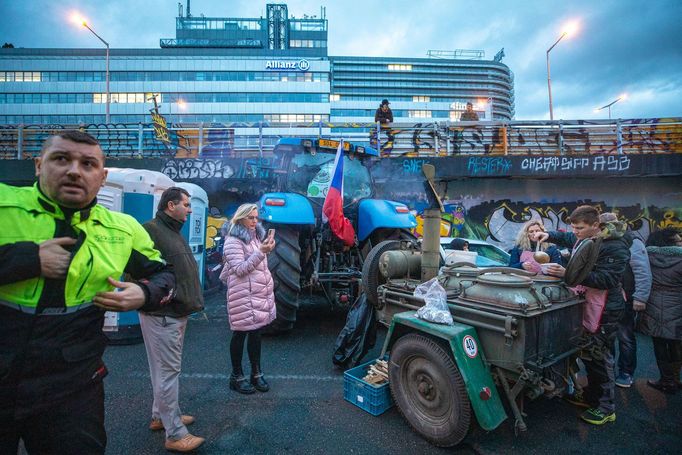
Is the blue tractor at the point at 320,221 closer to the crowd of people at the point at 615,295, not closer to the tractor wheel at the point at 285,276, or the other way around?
the tractor wheel at the point at 285,276

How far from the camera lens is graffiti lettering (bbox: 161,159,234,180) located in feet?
28.4

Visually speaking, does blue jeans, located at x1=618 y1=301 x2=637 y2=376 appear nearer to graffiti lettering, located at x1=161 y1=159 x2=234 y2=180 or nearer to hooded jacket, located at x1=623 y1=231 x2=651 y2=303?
hooded jacket, located at x1=623 y1=231 x2=651 y2=303

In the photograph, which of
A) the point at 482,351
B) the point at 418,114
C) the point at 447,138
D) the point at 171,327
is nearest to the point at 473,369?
the point at 482,351

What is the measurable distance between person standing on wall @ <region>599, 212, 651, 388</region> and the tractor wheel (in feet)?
12.2

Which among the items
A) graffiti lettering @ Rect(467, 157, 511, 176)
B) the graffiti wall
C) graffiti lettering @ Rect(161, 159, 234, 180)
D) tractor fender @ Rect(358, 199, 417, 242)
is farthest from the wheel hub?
graffiti lettering @ Rect(161, 159, 234, 180)

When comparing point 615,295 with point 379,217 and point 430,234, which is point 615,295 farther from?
point 379,217

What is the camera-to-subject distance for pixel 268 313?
3316mm

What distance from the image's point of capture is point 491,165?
851cm

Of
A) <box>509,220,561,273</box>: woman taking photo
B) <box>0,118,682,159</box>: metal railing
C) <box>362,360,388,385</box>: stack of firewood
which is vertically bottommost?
<box>362,360,388,385</box>: stack of firewood

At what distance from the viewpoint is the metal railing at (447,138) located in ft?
29.3

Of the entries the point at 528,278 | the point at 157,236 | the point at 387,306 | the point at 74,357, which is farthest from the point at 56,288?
the point at 528,278

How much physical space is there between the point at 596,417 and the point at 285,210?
3909 mm

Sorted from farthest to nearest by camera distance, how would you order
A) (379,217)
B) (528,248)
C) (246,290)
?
(379,217) → (528,248) → (246,290)

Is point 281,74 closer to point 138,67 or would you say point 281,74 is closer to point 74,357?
point 138,67
